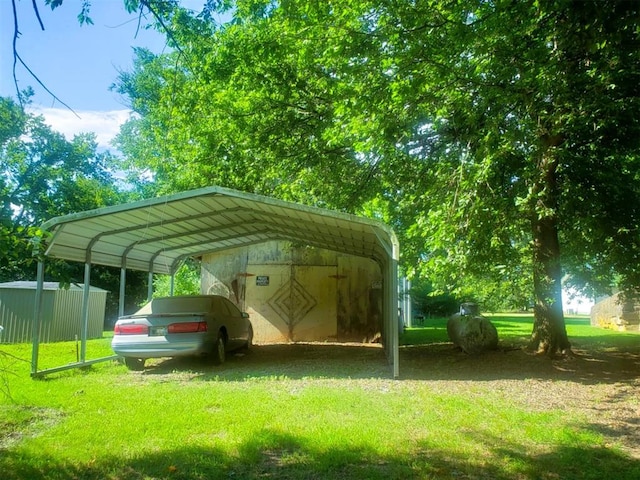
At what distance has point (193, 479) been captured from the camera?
4.42 metres

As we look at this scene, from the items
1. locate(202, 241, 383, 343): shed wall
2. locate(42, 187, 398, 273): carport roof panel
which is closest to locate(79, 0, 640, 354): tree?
locate(42, 187, 398, 273): carport roof panel

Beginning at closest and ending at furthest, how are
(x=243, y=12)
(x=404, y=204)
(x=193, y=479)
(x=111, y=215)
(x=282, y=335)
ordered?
(x=193, y=479) → (x=111, y=215) → (x=243, y=12) → (x=404, y=204) → (x=282, y=335)

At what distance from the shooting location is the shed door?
17109mm

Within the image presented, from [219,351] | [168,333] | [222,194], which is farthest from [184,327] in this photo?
[222,194]

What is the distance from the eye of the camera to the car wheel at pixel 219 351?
1075 cm

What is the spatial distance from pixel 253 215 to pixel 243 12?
14.1ft

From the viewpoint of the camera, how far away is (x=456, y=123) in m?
9.91

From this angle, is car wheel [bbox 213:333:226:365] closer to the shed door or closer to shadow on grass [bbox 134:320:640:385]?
shadow on grass [bbox 134:320:640:385]

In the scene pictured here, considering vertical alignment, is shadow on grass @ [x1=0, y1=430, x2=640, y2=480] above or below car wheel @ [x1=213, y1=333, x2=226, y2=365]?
below

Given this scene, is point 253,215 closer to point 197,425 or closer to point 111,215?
point 111,215

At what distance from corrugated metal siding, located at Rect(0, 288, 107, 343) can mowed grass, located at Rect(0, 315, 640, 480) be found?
9685mm

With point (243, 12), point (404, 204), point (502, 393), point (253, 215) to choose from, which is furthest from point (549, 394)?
point (243, 12)

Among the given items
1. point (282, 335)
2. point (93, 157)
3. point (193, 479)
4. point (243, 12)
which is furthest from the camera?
point (93, 157)

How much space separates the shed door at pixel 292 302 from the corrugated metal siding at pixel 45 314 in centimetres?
712
